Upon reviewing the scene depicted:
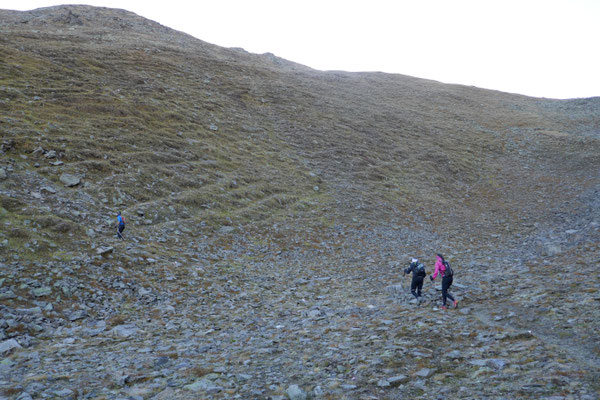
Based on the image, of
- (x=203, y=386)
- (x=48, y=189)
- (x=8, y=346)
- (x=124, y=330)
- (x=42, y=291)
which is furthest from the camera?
(x=48, y=189)

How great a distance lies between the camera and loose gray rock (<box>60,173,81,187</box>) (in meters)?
17.2

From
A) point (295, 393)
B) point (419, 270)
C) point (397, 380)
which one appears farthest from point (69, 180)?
point (397, 380)

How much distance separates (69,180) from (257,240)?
9.88 metres

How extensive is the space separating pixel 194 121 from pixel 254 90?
536 inches

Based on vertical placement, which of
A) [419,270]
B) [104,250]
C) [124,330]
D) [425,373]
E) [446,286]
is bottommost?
[124,330]

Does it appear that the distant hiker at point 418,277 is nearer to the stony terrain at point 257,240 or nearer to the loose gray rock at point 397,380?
the stony terrain at point 257,240

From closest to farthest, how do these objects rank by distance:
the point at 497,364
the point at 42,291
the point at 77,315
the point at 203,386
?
the point at 497,364
the point at 203,386
the point at 77,315
the point at 42,291

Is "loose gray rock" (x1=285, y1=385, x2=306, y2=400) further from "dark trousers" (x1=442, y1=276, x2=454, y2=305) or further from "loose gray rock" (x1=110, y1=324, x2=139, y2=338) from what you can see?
"dark trousers" (x1=442, y1=276, x2=454, y2=305)

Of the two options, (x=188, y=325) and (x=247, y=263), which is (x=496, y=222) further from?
(x=188, y=325)

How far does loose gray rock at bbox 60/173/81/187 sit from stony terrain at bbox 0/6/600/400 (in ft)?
0.28

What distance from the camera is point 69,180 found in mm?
17438

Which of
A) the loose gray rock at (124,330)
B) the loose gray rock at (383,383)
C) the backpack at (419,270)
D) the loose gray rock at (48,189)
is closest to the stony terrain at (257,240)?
the loose gray rock at (383,383)

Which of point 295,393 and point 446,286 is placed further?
point 446,286

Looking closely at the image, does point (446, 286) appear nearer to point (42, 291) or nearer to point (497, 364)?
point (497, 364)
